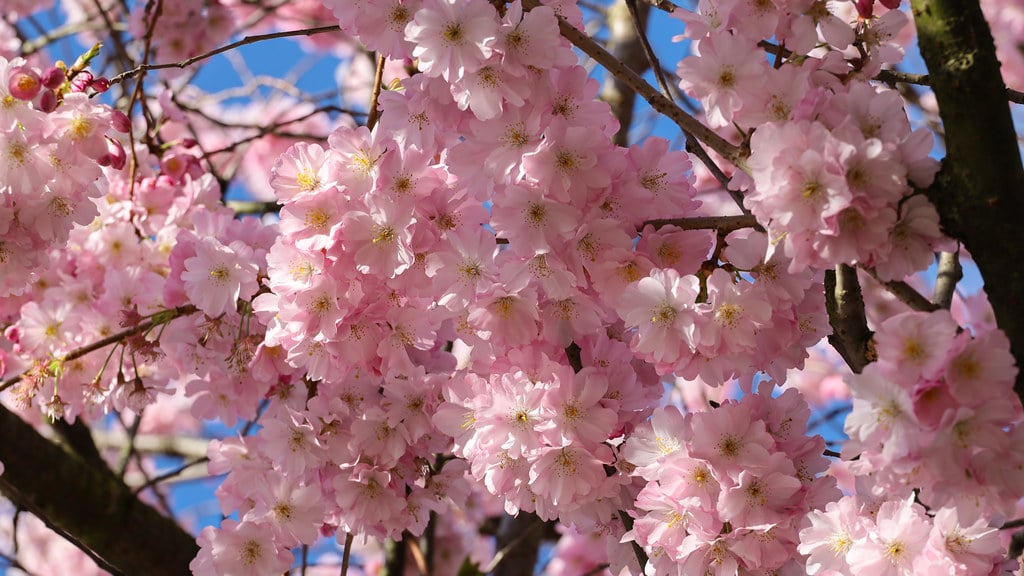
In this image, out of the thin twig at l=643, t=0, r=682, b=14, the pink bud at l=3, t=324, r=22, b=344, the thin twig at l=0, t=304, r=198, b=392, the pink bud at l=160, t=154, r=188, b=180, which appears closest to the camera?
the thin twig at l=643, t=0, r=682, b=14

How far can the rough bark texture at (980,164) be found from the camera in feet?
4.14

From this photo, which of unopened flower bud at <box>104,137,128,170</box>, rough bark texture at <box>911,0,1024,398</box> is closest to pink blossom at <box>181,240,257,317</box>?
unopened flower bud at <box>104,137,128,170</box>

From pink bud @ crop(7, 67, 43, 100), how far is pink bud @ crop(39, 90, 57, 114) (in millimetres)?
19

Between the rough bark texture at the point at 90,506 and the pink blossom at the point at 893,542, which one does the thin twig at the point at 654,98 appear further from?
the rough bark texture at the point at 90,506

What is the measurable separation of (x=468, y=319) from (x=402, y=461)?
44cm

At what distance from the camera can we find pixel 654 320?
4.86 feet

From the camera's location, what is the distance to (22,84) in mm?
1733

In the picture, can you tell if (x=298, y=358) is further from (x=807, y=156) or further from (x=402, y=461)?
(x=807, y=156)

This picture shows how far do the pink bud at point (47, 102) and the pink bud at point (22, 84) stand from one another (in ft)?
0.06

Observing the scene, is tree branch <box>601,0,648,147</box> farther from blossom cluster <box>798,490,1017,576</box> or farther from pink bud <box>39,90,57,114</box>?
blossom cluster <box>798,490,1017,576</box>

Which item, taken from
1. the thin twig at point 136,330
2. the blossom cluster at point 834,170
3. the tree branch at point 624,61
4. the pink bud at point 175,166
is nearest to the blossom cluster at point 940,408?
the blossom cluster at point 834,170

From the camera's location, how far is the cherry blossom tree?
4.09 feet

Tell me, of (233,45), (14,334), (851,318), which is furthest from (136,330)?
(851,318)

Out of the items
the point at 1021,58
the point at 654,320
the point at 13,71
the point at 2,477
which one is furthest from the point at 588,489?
the point at 1021,58
